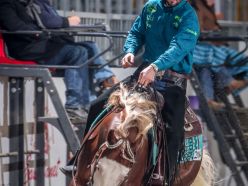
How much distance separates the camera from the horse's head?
586cm

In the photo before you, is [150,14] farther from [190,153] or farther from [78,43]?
[78,43]

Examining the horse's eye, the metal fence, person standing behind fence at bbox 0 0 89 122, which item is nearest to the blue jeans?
person standing behind fence at bbox 0 0 89 122

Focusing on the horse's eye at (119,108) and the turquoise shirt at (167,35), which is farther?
the turquoise shirt at (167,35)

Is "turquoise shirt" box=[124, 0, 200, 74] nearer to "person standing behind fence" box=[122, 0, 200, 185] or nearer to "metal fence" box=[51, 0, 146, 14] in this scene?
"person standing behind fence" box=[122, 0, 200, 185]

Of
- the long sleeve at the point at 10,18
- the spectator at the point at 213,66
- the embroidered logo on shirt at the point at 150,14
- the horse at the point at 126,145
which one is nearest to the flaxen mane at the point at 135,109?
the horse at the point at 126,145

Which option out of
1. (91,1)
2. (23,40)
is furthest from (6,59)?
(91,1)

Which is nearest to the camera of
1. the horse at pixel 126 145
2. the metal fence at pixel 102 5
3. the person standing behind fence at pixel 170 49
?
the horse at pixel 126 145

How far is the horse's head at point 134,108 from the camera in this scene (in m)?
5.86

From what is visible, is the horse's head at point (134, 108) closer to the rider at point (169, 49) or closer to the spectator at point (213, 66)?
the rider at point (169, 49)

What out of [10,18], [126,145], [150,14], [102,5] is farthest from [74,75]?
[126,145]

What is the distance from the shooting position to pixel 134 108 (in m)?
5.95

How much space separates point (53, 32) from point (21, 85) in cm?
70

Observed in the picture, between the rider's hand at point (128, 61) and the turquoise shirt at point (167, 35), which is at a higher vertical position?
the turquoise shirt at point (167, 35)

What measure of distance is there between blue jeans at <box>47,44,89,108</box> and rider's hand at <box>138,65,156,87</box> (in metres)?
2.45
